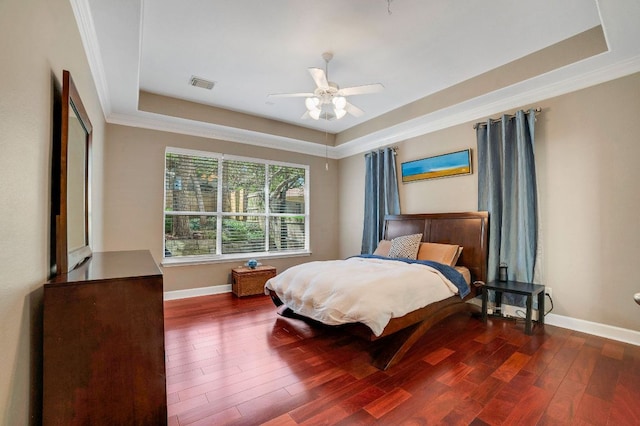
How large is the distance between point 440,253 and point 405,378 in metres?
1.96

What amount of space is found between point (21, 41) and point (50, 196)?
68 cm

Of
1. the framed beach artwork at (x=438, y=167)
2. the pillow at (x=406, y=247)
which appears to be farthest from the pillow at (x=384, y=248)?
the framed beach artwork at (x=438, y=167)

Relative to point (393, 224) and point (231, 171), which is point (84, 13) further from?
point (393, 224)

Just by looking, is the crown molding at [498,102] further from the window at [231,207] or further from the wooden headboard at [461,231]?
the window at [231,207]

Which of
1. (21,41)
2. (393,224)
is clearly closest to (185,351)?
(21,41)

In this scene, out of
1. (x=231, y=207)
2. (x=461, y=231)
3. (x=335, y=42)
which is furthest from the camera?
(x=231, y=207)

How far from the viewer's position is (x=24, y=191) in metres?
1.14

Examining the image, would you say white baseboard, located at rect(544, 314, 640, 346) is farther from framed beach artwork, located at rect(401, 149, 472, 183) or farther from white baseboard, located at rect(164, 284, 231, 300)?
white baseboard, located at rect(164, 284, 231, 300)

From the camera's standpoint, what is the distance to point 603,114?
2953 millimetres

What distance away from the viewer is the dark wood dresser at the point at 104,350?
3.88 feet

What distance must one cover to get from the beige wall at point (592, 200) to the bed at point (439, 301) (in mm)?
679

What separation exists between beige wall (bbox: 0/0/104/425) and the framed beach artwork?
164 inches

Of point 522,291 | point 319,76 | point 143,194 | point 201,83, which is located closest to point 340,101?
point 319,76

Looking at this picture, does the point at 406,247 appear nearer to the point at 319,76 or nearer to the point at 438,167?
the point at 438,167
